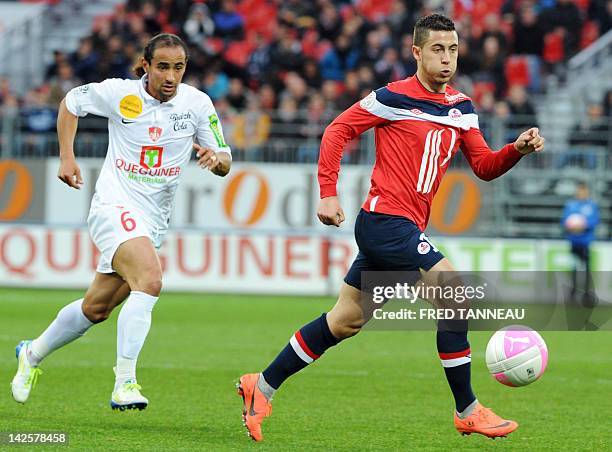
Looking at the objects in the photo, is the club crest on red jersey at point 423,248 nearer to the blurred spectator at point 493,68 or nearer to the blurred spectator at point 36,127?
the blurred spectator at point 36,127

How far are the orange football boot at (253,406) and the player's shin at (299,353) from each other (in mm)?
44

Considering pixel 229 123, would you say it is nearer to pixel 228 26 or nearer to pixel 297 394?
pixel 228 26

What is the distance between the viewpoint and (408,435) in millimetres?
7328

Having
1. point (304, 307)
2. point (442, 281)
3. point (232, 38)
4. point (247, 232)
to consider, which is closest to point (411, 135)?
point (442, 281)

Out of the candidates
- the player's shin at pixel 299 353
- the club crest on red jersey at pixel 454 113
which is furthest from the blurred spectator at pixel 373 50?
the player's shin at pixel 299 353

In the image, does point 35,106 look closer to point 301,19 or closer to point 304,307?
point 301,19

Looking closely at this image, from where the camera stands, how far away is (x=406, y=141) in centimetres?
716

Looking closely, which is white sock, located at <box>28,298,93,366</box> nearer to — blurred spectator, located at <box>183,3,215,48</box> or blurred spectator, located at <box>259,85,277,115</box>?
blurred spectator, located at <box>259,85,277,115</box>

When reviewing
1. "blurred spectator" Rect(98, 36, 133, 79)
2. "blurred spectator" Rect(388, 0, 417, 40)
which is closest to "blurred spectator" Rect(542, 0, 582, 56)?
"blurred spectator" Rect(388, 0, 417, 40)

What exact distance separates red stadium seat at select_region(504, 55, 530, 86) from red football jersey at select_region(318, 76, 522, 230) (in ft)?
49.0

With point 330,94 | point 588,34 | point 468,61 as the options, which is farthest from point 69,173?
point 588,34

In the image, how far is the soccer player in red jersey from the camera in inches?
274

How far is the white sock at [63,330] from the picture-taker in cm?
791

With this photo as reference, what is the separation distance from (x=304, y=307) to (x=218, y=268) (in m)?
2.61
